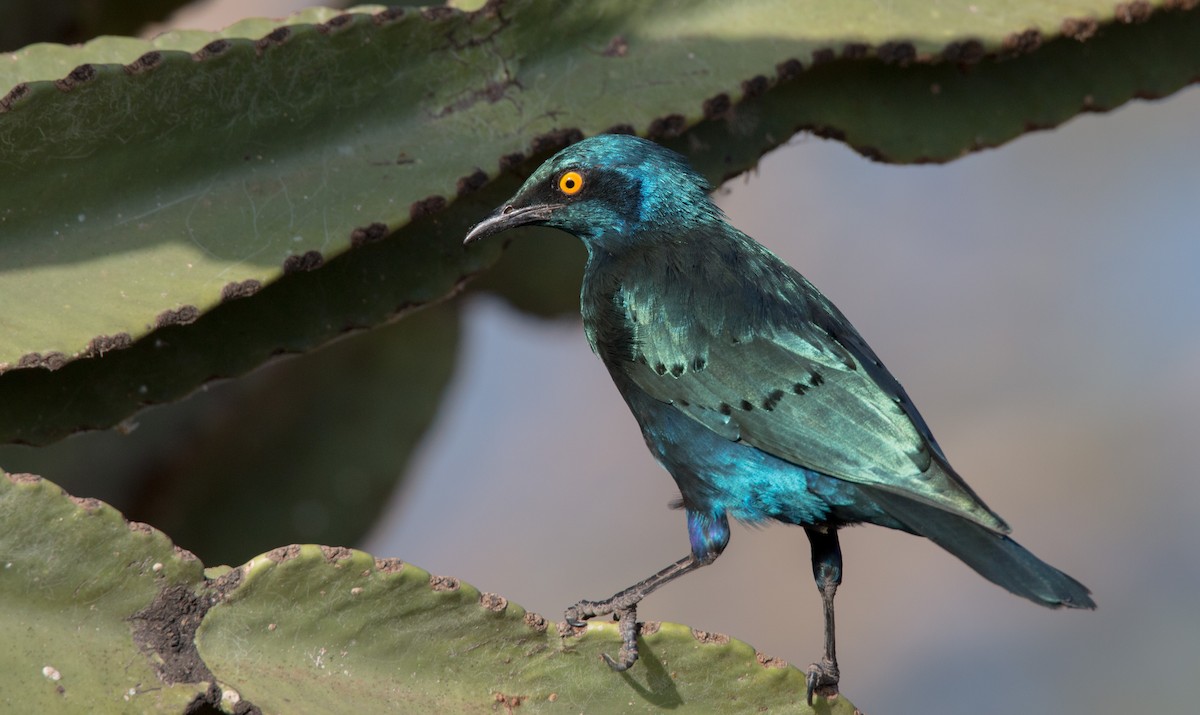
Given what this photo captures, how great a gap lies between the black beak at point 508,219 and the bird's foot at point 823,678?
1254mm

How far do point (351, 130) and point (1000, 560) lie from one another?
70.5 inches

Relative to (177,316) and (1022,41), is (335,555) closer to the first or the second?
(177,316)

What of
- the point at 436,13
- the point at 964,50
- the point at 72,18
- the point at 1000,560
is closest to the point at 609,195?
the point at 436,13

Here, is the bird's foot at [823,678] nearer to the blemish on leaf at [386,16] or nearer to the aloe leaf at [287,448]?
the blemish on leaf at [386,16]

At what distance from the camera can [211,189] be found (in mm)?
3355

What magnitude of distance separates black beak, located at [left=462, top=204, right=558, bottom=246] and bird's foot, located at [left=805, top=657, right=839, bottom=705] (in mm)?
1254

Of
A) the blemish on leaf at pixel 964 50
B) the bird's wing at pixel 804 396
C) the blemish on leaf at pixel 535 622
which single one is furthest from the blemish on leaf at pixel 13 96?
the blemish on leaf at pixel 964 50

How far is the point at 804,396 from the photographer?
3.19m

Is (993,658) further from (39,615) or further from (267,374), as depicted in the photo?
(39,615)

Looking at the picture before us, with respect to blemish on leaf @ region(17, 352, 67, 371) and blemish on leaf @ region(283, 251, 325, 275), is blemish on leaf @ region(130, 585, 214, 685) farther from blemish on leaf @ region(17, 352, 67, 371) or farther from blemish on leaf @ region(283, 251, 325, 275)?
blemish on leaf @ region(283, 251, 325, 275)

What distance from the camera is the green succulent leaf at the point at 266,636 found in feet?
8.49

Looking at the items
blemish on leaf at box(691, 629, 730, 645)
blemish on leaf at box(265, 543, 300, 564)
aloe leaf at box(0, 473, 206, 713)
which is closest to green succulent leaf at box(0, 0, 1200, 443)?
aloe leaf at box(0, 473, 206, 713)

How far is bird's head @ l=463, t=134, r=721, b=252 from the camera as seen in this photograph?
356 cm

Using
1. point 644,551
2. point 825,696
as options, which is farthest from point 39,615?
point 644,551
